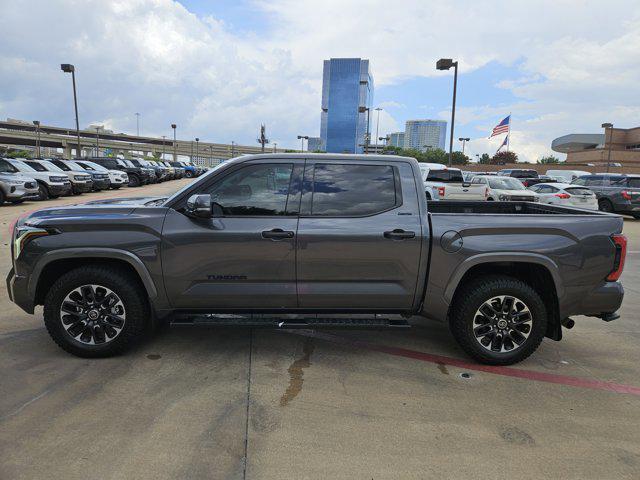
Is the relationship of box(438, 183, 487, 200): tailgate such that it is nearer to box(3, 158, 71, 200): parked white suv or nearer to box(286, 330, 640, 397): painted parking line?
box(286, 330, 640, 397): painted parking line

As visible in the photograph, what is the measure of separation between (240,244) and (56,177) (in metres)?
17.6

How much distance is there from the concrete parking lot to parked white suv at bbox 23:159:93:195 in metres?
16.9

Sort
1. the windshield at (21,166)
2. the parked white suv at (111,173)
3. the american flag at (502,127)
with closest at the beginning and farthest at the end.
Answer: the windshield at (21,166) → the parked white suv at (111,173) → the american flag at (502,127)

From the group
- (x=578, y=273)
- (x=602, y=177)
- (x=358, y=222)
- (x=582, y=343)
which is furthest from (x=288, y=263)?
(x=602, y=177)

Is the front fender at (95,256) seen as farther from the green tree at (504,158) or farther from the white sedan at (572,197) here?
the green tree at (504,158)

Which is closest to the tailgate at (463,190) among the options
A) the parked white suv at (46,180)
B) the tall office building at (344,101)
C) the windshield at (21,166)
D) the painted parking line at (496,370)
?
the painted parking line at (496,370)

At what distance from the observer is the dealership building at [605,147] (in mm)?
68562

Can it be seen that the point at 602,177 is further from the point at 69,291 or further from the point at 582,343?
the point at 69,291

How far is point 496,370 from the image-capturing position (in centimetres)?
423

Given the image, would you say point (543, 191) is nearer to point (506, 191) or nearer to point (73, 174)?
point (506, 191)

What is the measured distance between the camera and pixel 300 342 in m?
4.79

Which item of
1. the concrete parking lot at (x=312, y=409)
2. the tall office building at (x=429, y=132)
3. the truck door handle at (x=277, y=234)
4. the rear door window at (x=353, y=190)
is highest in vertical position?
the tall office building at (x=429, y=132)

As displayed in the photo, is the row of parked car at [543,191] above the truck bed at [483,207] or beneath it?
beneath

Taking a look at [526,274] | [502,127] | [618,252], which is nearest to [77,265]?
[526,274]
